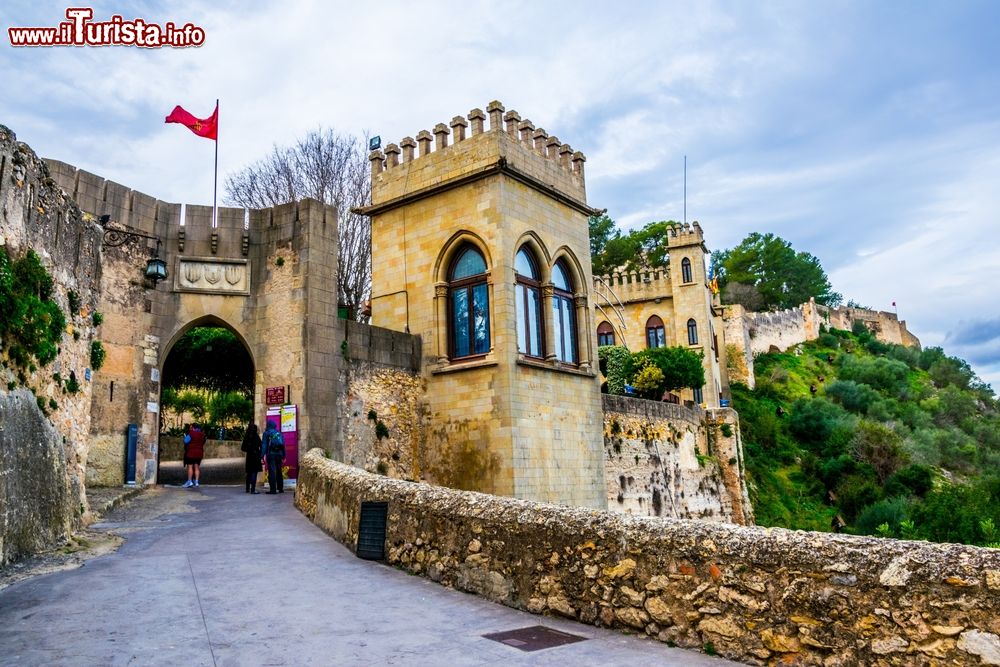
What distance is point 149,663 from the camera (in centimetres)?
432

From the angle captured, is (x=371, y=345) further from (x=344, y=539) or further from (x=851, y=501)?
(x=851, y=501)

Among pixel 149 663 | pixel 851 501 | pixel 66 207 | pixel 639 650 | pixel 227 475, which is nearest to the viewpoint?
pixel 149 663

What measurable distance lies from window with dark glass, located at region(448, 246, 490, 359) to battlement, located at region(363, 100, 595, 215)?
1.83 metres

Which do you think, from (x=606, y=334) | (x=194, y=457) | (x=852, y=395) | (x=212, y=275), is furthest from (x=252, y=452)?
(x=852, y=395)

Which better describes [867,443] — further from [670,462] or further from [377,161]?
[377,161]

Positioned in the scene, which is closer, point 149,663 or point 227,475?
point 149,663

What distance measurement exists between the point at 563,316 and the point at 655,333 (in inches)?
771

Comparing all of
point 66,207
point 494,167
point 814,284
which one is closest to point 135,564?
point 66,207

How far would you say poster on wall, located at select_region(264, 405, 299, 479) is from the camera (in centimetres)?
1434

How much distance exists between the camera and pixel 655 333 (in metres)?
36.8

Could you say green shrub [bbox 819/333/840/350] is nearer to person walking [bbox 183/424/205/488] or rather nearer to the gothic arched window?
the gothic arched window

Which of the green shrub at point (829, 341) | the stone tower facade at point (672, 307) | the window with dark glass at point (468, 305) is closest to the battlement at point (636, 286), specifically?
the stone tower facade at point (672, 307)

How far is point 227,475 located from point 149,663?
50.4 ft

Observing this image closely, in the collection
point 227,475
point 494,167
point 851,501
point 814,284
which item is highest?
point 814,284
